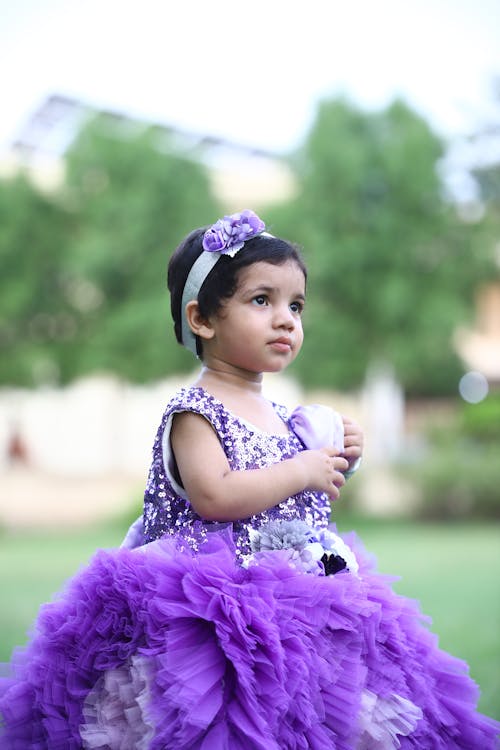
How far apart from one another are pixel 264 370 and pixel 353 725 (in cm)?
80

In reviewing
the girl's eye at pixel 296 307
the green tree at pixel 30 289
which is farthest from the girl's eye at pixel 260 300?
the green tree at pixel 30 289

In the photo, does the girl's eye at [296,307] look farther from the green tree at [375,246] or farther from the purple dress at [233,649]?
the green tree at [375,246]

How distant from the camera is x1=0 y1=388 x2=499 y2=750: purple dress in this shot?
1.74 metres

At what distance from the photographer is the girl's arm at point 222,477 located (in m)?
1.92

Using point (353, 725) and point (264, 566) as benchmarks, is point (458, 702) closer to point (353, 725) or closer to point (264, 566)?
point (353, 725)

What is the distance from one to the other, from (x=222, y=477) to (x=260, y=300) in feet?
1.43

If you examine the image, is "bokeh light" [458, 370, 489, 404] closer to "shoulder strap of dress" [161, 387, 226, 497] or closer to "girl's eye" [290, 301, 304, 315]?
"girl's eye" [290, 301, 304, 315]

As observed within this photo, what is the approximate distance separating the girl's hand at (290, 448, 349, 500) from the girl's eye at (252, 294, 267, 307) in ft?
1.17

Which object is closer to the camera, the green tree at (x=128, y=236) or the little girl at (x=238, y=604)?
the little girl at (x=238, y=604)

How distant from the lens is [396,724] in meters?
1.91

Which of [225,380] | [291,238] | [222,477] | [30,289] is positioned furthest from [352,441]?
[30,289]

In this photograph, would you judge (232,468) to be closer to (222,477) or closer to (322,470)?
(222,477)

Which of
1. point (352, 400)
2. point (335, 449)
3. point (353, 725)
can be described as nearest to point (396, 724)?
point (353, 725)

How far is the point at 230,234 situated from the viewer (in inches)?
83.1
